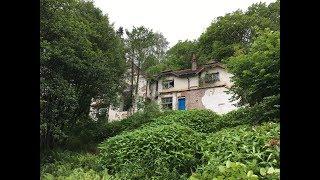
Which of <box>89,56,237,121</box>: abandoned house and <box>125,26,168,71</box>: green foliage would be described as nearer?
<box>125,26,168,71</box>: green foliage

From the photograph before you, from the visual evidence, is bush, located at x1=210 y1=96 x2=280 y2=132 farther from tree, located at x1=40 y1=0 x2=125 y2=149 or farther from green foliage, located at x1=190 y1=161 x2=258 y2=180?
tree, located at x1=40 y1=0 x2=125 y2=149

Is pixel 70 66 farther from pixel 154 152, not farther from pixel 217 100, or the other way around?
pixel 217 100

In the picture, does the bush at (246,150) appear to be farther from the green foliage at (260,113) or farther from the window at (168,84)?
the window at (168,84)

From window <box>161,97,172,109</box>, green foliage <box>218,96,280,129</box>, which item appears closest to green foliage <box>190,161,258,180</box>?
green foliage <box>218,96,280,129</box>

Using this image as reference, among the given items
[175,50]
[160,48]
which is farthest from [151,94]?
[160,48]

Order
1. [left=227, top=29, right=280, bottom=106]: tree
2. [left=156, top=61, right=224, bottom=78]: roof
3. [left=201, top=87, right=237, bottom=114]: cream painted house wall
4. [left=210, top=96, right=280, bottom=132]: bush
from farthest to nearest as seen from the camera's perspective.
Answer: [left=156, top=61, right=224, bottom=78]: roof → [left=201, top=87, right=237, bottom=114]: cream painted house wall → [left=227, top=29, right=280, bottom=106]: tree → [left=210, top=96, right=280, bottom=132]: bush

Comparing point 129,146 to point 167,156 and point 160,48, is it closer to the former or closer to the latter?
point 167,156

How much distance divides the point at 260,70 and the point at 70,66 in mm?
5838

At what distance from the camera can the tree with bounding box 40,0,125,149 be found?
36.1 ft

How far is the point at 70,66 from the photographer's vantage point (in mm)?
11758

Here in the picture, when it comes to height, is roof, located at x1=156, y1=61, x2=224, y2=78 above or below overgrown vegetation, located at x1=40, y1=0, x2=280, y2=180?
above

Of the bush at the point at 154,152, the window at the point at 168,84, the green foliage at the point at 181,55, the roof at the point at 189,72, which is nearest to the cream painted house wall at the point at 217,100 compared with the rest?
the roof at the point at 189,72

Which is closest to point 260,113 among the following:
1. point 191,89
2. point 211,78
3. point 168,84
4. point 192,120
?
point 192,120
